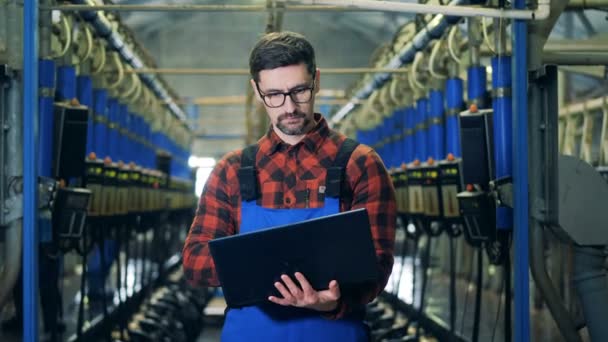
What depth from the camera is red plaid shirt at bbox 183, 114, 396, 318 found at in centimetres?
236

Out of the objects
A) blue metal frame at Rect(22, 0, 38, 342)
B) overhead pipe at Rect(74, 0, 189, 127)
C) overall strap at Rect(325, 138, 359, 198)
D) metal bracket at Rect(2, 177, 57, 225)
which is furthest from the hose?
overall strap at Rect(325, 138, 359, 198)

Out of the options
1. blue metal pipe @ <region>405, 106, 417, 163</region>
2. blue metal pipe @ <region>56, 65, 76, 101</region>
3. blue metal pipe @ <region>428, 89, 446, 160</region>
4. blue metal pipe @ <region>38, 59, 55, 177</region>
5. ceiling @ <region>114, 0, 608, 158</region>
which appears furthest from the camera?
ceiling @ <region>114, 0, 608, 158</region>

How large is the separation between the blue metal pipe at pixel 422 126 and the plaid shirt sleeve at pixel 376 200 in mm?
5324

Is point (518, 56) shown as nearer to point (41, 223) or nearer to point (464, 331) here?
point (41, 223)

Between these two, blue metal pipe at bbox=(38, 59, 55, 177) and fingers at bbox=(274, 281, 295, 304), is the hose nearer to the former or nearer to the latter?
blue metal pipe at bbox=(38, 59, 55, 177)

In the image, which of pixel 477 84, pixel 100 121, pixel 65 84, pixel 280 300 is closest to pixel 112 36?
pixel 100 121

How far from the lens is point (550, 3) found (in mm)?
3854

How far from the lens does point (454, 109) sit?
624 centimetres

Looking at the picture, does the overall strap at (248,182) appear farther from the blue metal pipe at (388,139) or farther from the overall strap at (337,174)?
the blue metal pipe at (388,139)

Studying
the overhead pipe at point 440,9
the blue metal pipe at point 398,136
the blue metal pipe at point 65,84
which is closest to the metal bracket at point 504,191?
the overhead pipe at point 440,9

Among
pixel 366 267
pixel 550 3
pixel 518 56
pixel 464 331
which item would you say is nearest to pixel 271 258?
pixel 366 267

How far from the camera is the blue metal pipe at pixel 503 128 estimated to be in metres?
4.09

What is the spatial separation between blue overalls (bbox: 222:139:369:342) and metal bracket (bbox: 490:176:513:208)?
5.54 feet

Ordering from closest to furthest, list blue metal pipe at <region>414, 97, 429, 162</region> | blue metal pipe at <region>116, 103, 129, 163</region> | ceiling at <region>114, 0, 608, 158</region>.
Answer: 1. blue metal pipe at <region>414, 97, 429, 162</region>
2. blue metal pipe at <region>116, 103, 129, 163</region>
3. ceiling at <region>114, 0, 608, 158</region>
